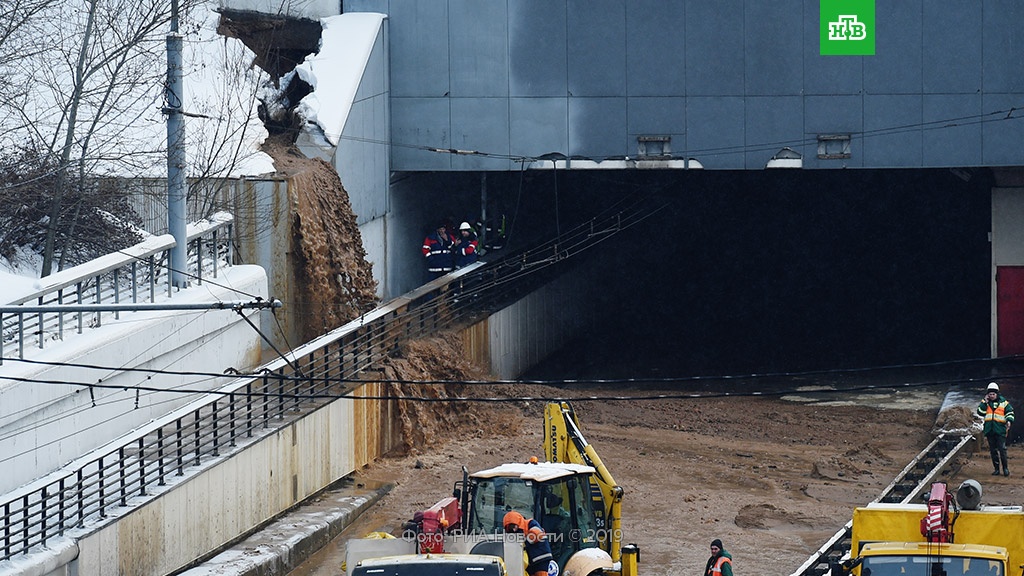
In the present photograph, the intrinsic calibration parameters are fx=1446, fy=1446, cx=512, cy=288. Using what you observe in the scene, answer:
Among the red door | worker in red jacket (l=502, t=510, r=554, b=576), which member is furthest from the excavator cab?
the red door

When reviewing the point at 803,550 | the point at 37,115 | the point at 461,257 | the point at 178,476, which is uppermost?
the point at 37,115

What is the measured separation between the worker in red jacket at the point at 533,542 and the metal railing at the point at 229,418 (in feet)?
9.44

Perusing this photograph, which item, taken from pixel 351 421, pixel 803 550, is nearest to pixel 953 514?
pixel 803 550

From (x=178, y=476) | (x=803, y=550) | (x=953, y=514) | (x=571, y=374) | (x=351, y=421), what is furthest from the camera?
(x=571, y=374)

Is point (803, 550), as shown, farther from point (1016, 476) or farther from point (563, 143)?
point (563, 143)

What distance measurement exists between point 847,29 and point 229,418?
1693cm

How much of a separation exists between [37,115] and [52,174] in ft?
11.0

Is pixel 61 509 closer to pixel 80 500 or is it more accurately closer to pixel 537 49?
pixel 80 500

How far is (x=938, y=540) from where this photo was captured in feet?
45.6

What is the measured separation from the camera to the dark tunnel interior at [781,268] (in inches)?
1585

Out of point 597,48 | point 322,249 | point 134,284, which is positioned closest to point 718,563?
point 134,284

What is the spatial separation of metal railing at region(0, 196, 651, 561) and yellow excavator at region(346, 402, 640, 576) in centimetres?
213

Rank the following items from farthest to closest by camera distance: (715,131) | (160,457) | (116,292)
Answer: (715,131) → (116,292) → (160,457)

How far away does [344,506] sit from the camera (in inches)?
894
